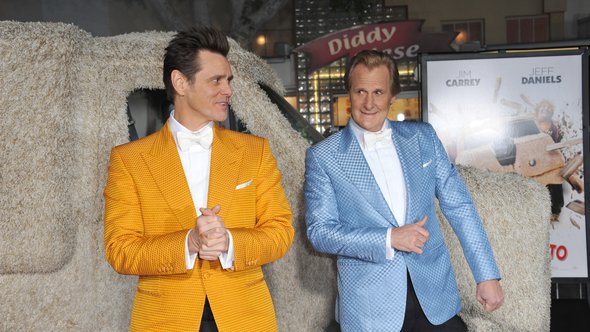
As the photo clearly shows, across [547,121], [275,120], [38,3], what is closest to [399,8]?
[38,3]

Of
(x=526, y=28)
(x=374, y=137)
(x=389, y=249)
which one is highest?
(x=526, y=28)

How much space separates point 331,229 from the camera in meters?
2.19

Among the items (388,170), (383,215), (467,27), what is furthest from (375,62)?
(467,27)

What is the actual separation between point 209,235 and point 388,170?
0.75 m

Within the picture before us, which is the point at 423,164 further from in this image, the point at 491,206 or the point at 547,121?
the point at 547,121

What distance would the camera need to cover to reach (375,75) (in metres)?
2.27

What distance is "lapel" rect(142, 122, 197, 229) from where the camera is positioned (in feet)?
6.61

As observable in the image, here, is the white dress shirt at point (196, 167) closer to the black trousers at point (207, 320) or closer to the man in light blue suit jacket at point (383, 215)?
the black trousers at point (207, 320)

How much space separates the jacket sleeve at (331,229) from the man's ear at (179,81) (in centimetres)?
48

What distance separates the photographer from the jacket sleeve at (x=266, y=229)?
75.1 inches

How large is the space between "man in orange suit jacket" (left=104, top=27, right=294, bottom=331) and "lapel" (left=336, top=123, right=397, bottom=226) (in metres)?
0.24

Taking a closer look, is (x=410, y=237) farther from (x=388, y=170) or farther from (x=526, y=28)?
(x=526, y=28)

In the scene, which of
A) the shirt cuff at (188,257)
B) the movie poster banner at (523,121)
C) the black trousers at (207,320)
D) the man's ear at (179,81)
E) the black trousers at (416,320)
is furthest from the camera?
the movie poster banner at (523,121)

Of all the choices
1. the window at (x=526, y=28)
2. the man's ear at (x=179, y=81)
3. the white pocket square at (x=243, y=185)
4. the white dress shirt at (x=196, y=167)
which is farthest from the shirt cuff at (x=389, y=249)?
the window at (x=526, y=28)
